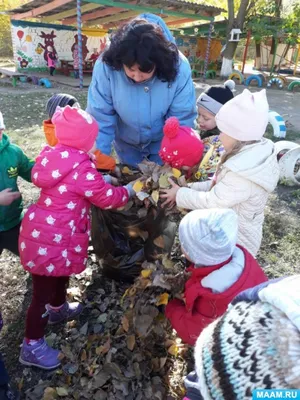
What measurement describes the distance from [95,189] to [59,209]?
0.20 metres

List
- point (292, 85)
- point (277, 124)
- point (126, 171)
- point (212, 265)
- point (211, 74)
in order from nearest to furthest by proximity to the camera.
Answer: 1. point (212, 265)
2. point (126, 171)
3. point (277, 124)
4. point (292, 85)
5. point (211, 74)

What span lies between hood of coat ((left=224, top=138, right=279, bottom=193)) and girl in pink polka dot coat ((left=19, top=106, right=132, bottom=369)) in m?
0.61

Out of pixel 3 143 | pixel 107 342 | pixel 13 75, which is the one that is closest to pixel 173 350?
pixel 107 342

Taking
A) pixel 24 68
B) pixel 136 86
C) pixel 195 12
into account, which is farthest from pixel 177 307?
pixel 24 68

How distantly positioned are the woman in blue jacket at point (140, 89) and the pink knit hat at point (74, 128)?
405mm

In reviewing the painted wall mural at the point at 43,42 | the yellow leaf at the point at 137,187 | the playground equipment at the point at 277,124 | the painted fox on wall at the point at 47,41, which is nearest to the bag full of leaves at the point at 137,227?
the yellow leaf at the point at 137,187

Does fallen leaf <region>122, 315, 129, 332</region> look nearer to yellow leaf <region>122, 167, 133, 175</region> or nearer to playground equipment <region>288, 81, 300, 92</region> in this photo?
yellow leaf <region>122, 167, 133, 175</region>

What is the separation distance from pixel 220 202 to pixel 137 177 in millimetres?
565

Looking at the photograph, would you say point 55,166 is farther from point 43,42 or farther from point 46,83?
point 43,42

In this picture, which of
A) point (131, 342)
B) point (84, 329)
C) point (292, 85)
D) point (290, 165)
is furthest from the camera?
point (292, 85)

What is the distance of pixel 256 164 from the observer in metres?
1.62

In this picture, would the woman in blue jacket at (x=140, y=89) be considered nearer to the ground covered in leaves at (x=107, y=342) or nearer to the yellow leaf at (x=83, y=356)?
the ground covered in leaves at (x=107, y=342)

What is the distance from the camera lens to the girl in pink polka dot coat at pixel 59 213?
160 centimetres

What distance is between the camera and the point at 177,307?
1582 millimetres
